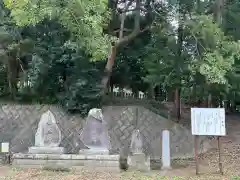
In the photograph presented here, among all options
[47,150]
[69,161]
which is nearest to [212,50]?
[69,161]

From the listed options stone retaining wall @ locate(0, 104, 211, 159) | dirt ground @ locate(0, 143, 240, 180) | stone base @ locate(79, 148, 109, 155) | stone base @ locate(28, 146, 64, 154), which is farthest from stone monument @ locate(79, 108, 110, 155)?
stone retaining wall @ locate(0, 104, 211, 159)

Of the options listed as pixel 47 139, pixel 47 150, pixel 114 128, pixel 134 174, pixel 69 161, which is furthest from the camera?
pixel 114 128

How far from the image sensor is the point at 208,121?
8.89 m

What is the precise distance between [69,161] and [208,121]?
3.79m

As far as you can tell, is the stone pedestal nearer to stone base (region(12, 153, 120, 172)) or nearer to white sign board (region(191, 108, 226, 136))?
stone base (region(12, 153, 120, 172))

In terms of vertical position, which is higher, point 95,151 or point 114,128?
point 114,128

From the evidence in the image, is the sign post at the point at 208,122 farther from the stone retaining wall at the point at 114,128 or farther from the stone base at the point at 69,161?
the stone retaining wall at the point at 114,128

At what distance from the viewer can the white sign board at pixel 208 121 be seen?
347 inches

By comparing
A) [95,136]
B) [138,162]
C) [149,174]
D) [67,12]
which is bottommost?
[149,174]

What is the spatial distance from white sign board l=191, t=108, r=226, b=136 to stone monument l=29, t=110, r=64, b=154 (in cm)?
374

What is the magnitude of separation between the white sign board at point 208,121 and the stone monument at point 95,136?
8.22 feet

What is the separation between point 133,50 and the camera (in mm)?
14164

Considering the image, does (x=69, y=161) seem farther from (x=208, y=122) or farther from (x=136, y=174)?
(x=208, y=122)

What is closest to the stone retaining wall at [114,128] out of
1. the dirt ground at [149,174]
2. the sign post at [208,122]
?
the dirt ground at [149,174]
